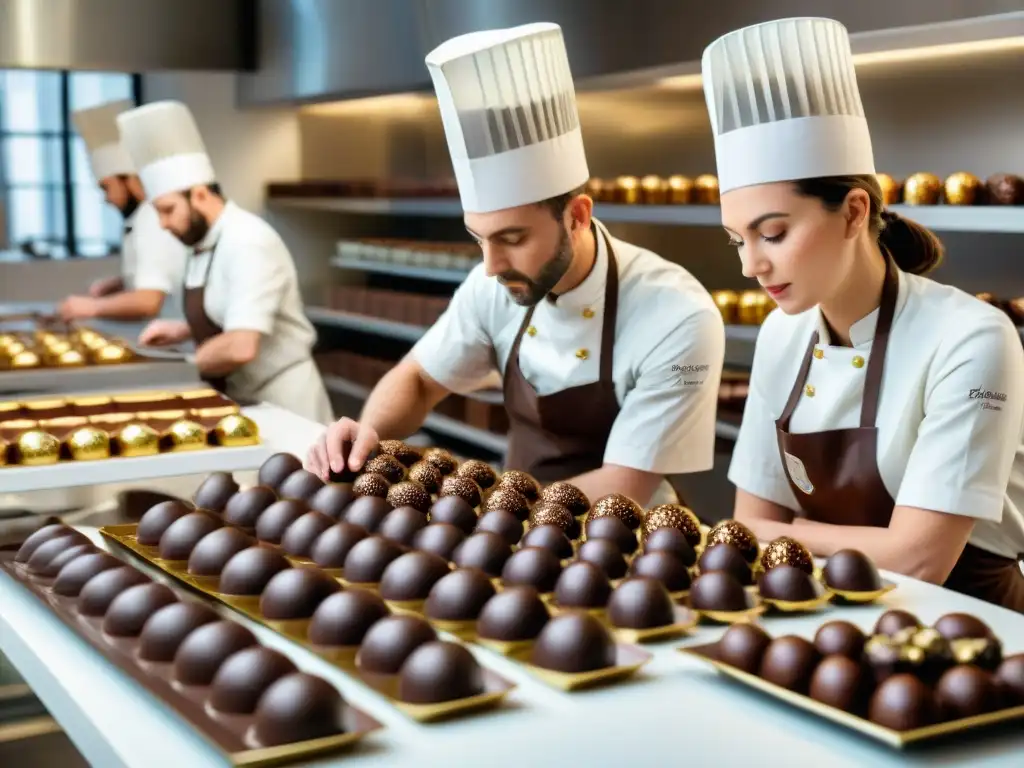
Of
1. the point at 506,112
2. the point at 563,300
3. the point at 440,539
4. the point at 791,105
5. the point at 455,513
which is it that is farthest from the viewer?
the point at 563,300

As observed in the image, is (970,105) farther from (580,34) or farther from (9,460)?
(9,460)

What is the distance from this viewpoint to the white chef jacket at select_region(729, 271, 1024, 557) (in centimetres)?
176

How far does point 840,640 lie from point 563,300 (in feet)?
4.34

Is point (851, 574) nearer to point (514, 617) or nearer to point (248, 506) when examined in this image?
point (514, 617)

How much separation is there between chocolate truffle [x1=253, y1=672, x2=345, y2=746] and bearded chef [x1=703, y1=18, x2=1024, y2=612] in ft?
2.83

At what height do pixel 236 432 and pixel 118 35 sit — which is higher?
pixel 118 35

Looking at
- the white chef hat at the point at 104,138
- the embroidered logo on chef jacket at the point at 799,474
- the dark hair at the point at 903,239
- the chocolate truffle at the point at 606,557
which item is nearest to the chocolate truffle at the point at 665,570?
the chocolate truffle at the point at 606,557

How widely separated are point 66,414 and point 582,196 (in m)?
1.17

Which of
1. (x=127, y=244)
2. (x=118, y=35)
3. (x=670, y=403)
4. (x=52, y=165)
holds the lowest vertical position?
(x=670, y=403)

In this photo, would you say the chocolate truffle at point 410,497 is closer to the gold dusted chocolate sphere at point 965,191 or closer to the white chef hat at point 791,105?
the white chef hat at point 791,105

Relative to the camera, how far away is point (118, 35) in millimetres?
4512

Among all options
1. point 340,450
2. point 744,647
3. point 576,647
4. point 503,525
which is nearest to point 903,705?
point 744,647

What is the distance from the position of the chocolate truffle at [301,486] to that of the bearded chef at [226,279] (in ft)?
6.26

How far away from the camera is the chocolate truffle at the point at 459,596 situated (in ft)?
4.27
